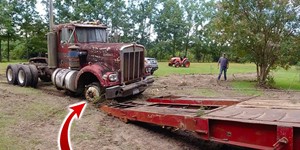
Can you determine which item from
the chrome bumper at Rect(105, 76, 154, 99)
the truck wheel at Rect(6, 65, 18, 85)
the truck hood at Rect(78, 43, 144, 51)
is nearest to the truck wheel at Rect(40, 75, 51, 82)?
the truck wheel at Rect(6, 65, 18, 85)

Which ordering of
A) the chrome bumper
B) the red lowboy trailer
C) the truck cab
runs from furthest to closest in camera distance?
the truck cab < the chrome bumper < the red lowboy trailer

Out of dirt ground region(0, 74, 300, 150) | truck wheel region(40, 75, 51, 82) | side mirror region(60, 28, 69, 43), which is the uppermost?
side mirror region(60, 28, 69, 43)

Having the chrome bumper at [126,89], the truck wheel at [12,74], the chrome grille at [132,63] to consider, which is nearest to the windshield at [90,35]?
the chrome grille at [132,63]

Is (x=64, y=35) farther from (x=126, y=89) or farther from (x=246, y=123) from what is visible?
(x=246, y=123)

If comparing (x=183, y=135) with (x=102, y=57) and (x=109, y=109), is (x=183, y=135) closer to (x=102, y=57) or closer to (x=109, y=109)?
(x=109, y=109)

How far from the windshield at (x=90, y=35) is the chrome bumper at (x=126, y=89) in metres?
2.23

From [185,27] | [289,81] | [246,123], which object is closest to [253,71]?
[289,81]

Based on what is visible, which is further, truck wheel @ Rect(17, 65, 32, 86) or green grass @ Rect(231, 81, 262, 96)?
green grass @ Rect(231, 81, 262, 96)

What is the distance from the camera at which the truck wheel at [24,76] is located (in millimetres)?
12562

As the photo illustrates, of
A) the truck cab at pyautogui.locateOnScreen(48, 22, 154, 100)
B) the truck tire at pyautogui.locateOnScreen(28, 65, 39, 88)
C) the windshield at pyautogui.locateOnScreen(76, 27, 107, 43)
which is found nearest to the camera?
the truck cab at pyautogui.locateOnScreen(48, 22, 154, 100)

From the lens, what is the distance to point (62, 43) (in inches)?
449

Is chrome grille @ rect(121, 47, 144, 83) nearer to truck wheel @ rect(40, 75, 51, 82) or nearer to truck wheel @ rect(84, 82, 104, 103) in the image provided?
truck wheel @ rect(84, 82, 104, 103)

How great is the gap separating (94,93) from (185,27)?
169 ft

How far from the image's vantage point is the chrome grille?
31.4 feet
